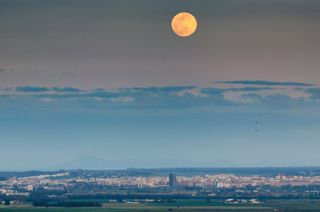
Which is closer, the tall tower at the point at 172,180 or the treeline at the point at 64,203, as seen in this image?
the treeline at the point at 64,203

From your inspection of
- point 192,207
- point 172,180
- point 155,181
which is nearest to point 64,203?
point 192,207

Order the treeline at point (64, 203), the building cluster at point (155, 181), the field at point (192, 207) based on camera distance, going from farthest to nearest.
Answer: the building cluster at point (155, 181) < the treeline at point (64, 203) < the field at point (192, 207)

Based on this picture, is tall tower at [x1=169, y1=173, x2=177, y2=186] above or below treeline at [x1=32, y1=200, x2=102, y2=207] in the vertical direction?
above

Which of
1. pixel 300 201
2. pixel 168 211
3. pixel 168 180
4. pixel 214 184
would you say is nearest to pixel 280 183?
pixel 214 184

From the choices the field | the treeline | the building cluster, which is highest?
the building cluster

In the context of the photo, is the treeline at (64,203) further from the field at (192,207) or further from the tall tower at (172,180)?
the tall tower at (172,180)

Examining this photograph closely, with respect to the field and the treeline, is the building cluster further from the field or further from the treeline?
the field

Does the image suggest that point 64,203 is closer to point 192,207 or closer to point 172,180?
point 192,207

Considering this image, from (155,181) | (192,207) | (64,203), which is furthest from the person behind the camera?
(155,181)

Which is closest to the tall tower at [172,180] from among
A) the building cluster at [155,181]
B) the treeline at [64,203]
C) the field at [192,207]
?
the building cluster at [155,181]

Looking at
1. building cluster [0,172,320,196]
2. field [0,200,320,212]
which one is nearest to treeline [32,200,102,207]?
field [0,200,320,212]

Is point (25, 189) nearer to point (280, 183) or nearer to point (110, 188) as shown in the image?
point (110, 188)
